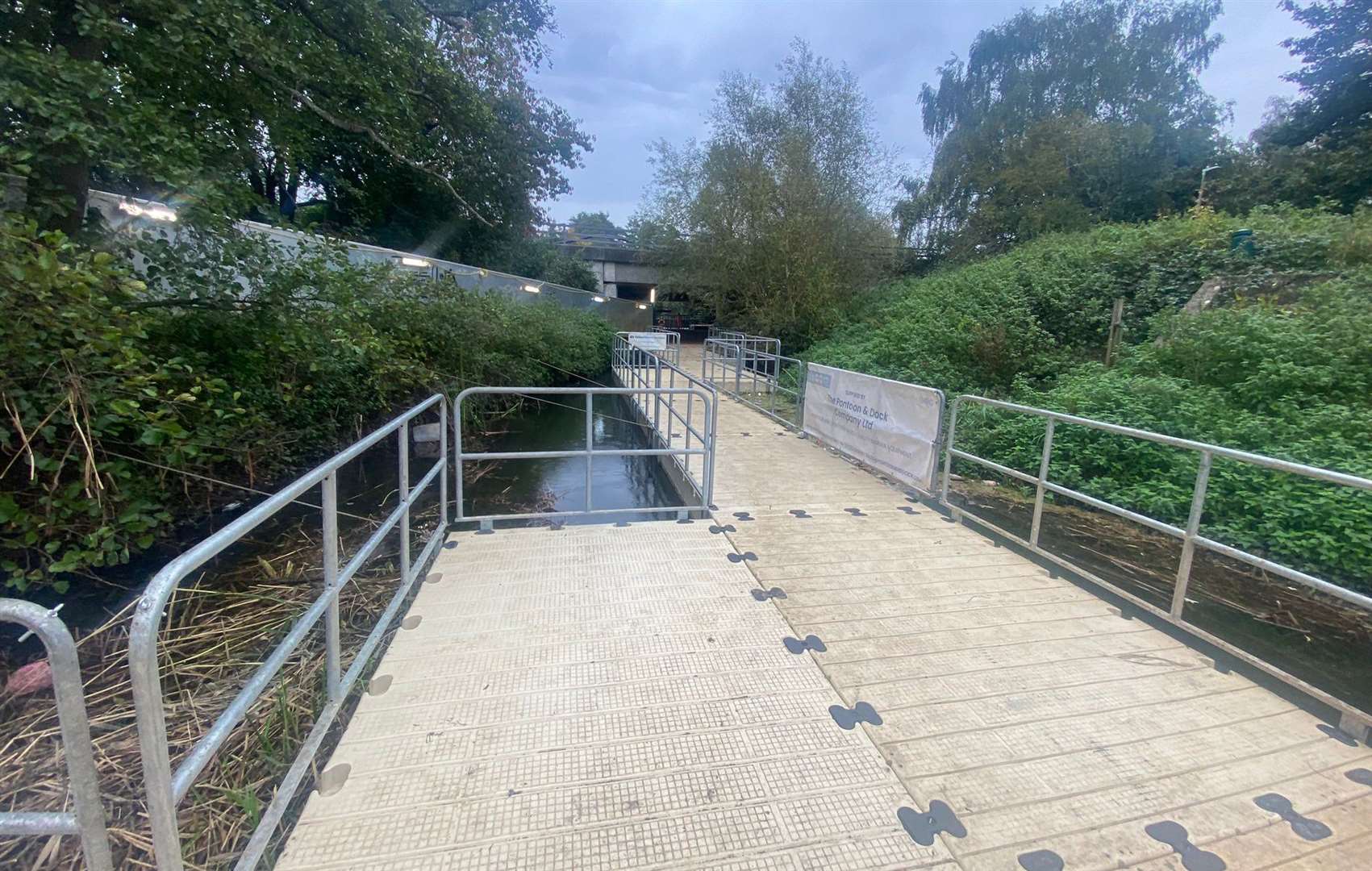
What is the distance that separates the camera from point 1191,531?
→ 9.50 feet

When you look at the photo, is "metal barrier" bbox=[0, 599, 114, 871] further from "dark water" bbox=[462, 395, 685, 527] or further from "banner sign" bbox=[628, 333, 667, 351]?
"banner sign" bbox=[628, 333, 667, 351]

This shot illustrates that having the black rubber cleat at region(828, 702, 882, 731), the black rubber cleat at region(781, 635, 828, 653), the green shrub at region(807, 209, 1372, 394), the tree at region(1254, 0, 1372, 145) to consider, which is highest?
the tree at region(1254, 0, 1372, 145)

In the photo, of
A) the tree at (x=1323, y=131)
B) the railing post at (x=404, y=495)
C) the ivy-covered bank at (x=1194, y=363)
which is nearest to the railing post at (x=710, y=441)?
the railing post at (x=404, y=495)

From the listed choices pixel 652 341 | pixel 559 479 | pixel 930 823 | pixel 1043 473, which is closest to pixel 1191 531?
pixel 1043 473

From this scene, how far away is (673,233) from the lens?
2272 centimetres

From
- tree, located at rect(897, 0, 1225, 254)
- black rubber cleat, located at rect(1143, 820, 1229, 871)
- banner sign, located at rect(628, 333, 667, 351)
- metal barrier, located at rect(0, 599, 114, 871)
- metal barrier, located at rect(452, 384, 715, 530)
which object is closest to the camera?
metal barrier, located at rect(0, 599, 114, 871)

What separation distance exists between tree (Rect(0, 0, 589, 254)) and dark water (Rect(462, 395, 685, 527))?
351 centimetres

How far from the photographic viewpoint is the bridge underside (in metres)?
1.73

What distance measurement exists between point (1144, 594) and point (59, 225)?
23.9 ft

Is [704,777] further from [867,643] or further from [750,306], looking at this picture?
[750,306]

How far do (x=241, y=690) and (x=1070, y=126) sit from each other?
22.9 meters

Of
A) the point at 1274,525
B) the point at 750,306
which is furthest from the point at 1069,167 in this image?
the point at 1274,525

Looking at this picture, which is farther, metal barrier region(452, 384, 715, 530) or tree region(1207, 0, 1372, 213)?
tree region(1207, 0, 1372, 213)

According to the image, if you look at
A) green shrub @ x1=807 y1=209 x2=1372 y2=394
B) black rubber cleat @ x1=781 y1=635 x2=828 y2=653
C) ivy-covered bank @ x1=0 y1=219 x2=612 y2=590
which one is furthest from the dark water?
green shrub @ x1=807 y1=209 x2=1372 y2=394
